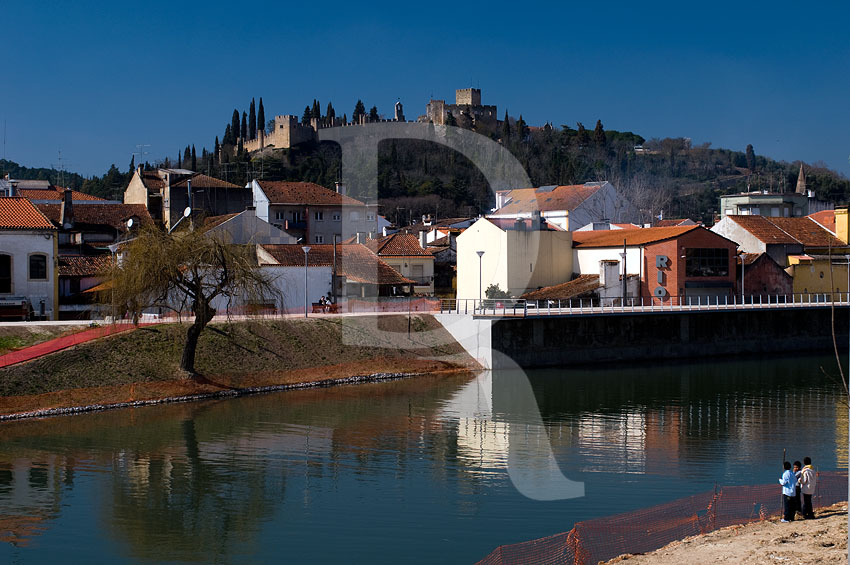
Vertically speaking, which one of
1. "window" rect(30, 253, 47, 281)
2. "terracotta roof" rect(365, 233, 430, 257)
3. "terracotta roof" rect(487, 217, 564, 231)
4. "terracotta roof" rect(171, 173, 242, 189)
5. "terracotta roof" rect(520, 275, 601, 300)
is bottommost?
"terracotta roof" rect(520, 275, 601, 300)

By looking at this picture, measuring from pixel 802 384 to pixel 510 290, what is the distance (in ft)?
65.5

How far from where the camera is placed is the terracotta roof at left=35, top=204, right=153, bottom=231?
6975cm

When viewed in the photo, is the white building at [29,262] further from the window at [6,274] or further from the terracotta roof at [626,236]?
the terracotta roof at [626,236]

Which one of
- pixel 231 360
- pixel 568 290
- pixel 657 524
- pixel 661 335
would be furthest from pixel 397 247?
pixel 657 524

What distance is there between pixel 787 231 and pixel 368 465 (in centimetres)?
5289

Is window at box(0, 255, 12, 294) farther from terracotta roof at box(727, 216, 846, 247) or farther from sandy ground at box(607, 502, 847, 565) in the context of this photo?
terracotta roof at box(727, 216, 846, 247)

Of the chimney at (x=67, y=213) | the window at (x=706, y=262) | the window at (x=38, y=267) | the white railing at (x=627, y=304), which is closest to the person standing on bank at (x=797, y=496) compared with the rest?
the white railing at (x=627, y=304)

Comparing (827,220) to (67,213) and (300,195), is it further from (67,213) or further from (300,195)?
(67,213)

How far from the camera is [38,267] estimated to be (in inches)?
1858

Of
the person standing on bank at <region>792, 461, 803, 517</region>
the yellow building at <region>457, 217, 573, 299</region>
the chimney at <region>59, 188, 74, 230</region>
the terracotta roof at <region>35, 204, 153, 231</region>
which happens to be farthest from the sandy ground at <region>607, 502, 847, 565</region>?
the chimney at <region>59, 188, 74, 230</region>

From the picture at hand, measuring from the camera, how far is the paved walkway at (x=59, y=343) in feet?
123

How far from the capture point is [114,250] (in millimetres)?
51375

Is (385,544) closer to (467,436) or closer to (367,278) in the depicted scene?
(467,436)

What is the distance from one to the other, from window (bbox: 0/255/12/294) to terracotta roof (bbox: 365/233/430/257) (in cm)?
2603
